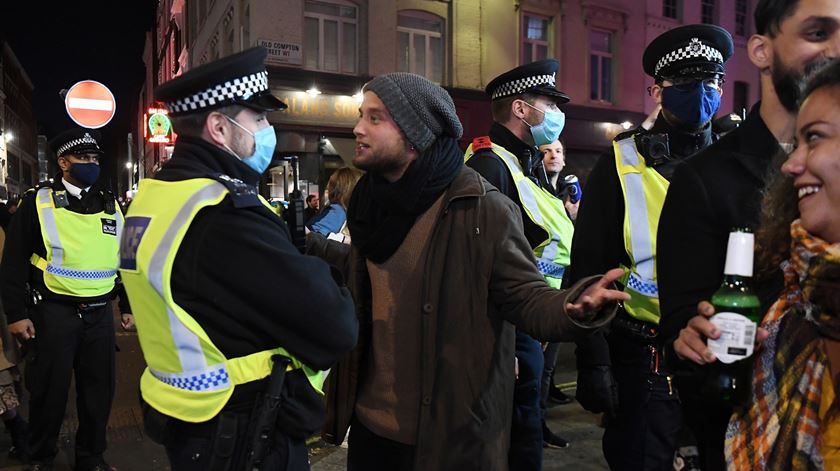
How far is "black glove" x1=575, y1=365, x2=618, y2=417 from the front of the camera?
8.60 ft

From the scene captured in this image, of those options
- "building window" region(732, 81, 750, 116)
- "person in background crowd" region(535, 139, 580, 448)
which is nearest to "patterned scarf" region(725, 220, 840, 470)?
"person in background crowd" region(535, 139, 580, 448)

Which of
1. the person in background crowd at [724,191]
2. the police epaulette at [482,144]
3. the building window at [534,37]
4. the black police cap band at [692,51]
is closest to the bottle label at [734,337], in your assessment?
the person in background crowd at [724,191]

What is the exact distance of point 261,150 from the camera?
7.89 feet

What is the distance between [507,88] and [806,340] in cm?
293

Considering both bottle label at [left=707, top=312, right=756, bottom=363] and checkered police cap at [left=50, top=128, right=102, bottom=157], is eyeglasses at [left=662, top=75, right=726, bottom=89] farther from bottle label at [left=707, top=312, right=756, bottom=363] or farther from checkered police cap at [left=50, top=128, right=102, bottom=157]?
checkered police cap at [left=50, top=128, right=102, bottom=157]

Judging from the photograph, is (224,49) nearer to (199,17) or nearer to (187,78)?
(199,17)

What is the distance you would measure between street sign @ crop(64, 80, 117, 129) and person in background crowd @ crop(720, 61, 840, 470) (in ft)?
Result: 33.0

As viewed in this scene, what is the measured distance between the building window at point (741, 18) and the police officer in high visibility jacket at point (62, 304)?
82.5 ft

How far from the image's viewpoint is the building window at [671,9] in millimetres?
22594

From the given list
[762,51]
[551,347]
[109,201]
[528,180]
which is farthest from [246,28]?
[762,51]

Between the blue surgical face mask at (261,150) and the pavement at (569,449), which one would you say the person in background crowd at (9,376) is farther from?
the blue surgical face mask at (261,150)

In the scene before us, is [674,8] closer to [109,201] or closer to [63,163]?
[109,201]

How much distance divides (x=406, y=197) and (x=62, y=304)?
316cm

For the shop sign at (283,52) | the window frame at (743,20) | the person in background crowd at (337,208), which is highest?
the window frame at (743,20)
